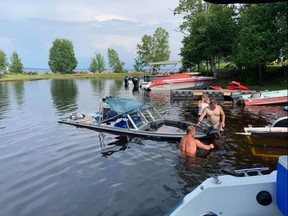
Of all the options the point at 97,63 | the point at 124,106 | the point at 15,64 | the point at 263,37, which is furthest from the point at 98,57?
the point at 124,106

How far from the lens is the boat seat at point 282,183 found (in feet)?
12.0

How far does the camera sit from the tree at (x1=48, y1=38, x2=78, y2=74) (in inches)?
4943

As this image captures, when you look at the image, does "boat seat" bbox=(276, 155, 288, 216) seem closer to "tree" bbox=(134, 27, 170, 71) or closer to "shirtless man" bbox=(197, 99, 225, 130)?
"shirtless man" bbox=(197, 99, 225, 130)

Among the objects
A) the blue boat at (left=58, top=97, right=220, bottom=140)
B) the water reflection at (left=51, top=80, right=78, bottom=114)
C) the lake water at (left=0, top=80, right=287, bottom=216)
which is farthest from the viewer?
the water reflection at (left=51, top=80, right=78, bottom=114)

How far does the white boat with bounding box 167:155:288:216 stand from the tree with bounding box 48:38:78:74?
413ft

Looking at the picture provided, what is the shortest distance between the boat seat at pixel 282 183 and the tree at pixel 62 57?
12662 cm

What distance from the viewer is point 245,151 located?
12.2 metres

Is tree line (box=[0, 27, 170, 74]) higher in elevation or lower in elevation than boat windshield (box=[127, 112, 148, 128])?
higher

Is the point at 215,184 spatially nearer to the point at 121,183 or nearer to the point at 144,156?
the point at 121,183

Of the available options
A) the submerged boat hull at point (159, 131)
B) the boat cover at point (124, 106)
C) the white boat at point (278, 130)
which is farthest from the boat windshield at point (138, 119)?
the white boat at point (278, 130)

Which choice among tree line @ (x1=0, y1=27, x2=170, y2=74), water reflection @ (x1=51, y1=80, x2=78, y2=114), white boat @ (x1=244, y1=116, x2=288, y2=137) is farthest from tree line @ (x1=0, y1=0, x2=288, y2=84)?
tree line @ (x1=0, y1=27, x2=170, y2=74)

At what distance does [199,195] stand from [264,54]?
30.2m

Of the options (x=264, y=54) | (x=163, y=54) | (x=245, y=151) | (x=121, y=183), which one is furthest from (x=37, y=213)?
(x=163, y=54)

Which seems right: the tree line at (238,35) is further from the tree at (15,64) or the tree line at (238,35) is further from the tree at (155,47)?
the tree at (15,64)
